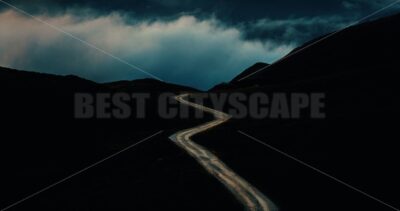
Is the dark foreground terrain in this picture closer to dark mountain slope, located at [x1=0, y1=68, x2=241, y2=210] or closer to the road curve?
dark mountain slope, located at [x1=0, y1=68, x2=241, y2=210]

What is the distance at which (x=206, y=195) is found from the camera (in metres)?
15.8

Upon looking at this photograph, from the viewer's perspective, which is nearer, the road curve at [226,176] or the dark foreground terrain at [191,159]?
the road curve at [226,176]

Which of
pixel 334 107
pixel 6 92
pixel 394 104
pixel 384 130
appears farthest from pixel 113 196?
pixel 6 92

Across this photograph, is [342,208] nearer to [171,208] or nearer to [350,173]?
[350,173]

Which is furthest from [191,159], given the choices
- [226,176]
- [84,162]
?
[84,162]

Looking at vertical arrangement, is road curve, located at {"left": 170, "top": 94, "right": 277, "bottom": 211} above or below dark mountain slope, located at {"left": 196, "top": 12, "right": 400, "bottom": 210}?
Answer: below

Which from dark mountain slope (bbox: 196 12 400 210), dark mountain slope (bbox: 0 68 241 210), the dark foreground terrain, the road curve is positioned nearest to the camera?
the road curve

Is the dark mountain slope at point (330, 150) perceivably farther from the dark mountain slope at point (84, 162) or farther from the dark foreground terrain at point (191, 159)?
the dark mountain slope at point (84, 162)

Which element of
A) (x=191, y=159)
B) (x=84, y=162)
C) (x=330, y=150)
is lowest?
(x=84, y=162)

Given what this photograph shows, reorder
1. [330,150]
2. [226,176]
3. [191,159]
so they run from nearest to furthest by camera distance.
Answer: [226,176]
[330,150]
[191,159]

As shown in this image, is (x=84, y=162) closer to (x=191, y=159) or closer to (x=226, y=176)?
(x=191, y=159)

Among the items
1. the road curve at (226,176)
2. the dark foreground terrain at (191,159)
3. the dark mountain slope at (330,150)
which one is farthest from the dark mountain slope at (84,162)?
the dark mountain slope at (330,150)

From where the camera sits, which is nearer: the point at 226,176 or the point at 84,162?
the point at 226,176

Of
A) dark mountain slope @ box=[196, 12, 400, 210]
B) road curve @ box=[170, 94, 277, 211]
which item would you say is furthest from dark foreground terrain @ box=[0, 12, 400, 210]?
road curve @ box=[170, 94, 277, 211]
